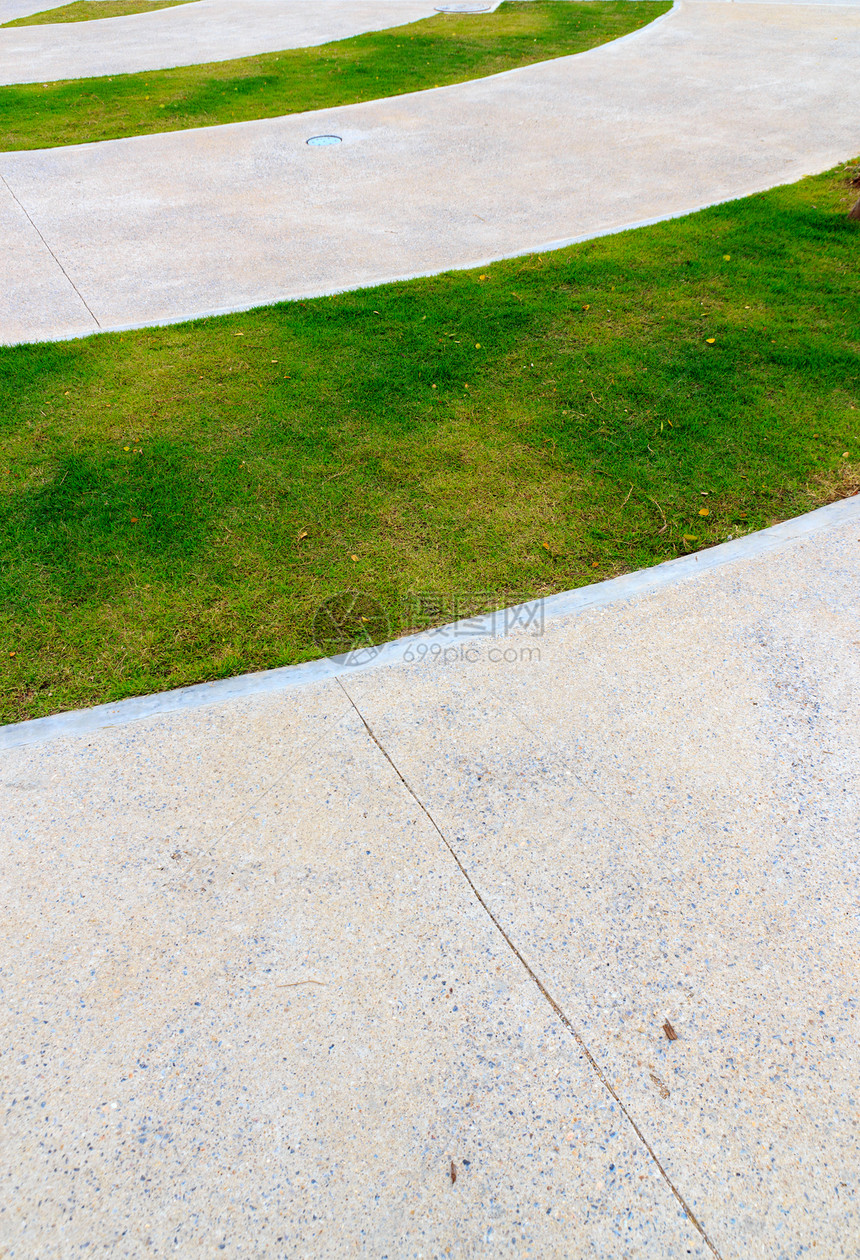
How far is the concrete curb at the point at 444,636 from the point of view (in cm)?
365

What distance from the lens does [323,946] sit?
111 inches

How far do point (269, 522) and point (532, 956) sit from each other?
284 cm

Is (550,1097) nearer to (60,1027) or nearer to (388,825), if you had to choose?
(388,825)

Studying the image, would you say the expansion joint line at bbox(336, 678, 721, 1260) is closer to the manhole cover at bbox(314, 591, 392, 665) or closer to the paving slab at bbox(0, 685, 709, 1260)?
the paving slab at bbox(0, 685, 709, 1260)

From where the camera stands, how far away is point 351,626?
407 centimetres

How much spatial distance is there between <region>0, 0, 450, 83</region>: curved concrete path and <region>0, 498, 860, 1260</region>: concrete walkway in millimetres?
14343

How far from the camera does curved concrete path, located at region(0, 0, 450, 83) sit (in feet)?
45.7

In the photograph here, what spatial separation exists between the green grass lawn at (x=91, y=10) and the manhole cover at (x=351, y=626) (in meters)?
19.5

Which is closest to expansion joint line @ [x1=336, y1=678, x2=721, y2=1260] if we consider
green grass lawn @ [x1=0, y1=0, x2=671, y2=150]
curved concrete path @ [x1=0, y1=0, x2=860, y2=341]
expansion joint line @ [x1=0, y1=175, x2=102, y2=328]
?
curved concrete path @ [x1=0, y1=0, x2=860, y2=341]

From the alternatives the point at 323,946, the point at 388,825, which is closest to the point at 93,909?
the point at 323,946

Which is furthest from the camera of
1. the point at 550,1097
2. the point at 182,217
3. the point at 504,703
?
the point at 182,217

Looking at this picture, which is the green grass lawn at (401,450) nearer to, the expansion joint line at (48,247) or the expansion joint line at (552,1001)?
the expansion joint line at (48,247)

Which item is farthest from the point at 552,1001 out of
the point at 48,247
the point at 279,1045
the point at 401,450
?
the point at 48,247
